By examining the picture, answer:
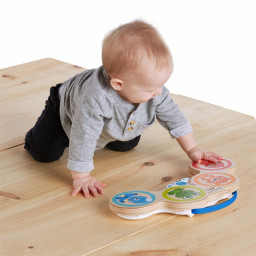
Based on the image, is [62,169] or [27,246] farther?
[62,169]

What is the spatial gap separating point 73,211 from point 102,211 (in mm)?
69

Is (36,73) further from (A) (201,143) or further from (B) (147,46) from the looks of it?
(B) (147,46)

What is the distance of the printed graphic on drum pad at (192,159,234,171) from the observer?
159 centimetres

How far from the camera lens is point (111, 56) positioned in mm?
1407

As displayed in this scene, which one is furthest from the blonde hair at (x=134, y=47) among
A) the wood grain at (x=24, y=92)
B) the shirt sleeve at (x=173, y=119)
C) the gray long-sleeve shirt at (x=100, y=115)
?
the wood grain at (x=24, y=92)

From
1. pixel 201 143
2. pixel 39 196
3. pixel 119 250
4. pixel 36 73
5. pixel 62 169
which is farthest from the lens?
pixel 36 73

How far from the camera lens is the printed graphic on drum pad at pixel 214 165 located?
5.22ft

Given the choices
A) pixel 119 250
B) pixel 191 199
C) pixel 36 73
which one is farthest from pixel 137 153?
pixel 36 73

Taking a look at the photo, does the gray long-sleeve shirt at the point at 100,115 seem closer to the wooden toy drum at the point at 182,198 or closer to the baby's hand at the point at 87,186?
the baby's hand at the point at 87,186

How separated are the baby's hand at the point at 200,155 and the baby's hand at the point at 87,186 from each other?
277 mm

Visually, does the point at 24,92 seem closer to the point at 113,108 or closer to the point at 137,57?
the point at 113,108

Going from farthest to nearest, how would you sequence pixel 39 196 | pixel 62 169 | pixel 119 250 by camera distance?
pixel 62 169 < pixel 39 196 < pixel 119 250

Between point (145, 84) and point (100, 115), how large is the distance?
0.51ft

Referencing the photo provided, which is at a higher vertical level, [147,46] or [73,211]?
[147,46]
